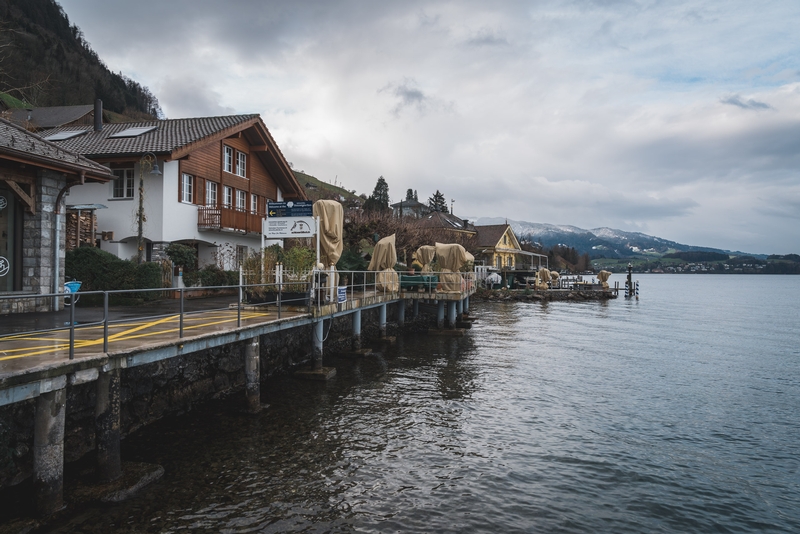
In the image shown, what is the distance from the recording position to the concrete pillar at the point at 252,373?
1183 cm

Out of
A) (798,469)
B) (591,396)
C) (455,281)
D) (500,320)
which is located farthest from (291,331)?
(500,320)

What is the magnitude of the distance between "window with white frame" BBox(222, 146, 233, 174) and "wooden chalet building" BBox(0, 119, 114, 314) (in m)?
12.7

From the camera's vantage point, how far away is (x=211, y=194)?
88.7ft

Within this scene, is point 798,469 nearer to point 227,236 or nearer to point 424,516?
point 424,516

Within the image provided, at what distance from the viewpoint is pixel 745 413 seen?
14102mm

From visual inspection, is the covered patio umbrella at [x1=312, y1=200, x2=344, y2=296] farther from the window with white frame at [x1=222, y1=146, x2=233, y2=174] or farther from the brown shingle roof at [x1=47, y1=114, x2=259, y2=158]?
the window with white frame at [x1=222, y1=146, x2=233, y2=174]

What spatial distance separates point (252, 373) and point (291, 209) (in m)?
5.36

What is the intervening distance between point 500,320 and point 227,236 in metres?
18.6

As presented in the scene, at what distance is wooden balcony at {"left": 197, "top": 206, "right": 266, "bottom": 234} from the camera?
25406 millimetres

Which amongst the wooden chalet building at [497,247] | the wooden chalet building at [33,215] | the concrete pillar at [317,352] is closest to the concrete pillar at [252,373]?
the concrete pillar at [317,352]

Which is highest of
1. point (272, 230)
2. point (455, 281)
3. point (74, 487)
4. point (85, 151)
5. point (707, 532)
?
point (85, 151)

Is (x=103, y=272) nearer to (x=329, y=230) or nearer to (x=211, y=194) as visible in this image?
(x=211, y=194)

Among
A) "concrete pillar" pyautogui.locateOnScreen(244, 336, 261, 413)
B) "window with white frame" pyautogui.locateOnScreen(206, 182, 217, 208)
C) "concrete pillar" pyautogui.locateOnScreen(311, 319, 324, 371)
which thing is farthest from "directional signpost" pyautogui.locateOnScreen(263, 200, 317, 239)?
"window with white frame" pyautogui.locateOnScreen(206, 182, 217, 208)

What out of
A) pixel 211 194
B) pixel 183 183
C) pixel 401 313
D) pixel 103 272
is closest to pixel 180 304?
pixel 103 272
